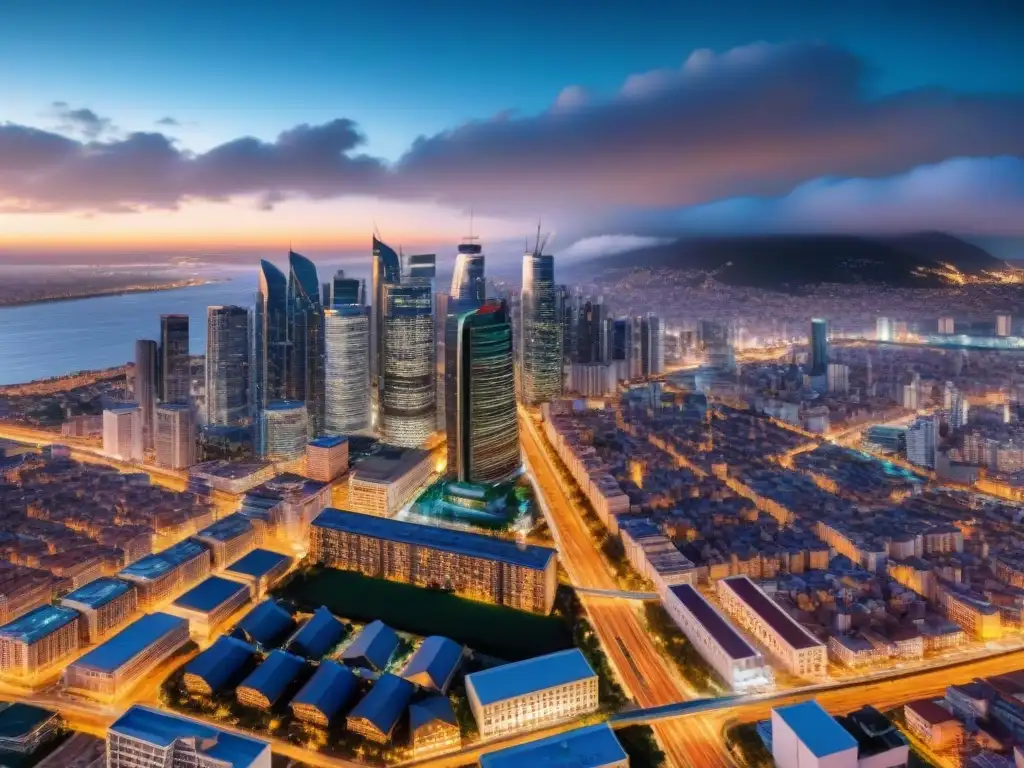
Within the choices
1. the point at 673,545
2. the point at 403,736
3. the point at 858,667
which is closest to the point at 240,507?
the point at 403,736

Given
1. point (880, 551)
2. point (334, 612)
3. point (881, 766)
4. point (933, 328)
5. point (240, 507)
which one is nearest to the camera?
point (881, 766)

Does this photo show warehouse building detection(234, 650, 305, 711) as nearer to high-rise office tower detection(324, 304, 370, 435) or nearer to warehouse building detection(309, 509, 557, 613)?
warehouse building detection(309, 509, 557, 613)

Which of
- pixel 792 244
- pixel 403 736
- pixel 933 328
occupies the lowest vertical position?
pixel 403 736

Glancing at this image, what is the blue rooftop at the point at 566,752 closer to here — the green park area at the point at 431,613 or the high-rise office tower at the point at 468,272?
the green park area at the point at 431,613

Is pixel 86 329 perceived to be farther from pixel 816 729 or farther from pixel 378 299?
pixel 816 729

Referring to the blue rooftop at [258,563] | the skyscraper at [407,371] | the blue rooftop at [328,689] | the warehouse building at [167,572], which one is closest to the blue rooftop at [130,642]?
the warehouse building at [167,572]

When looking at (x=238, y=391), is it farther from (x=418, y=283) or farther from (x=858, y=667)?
(x=858, y=667)

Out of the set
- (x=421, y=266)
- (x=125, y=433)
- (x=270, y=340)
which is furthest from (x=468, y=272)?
(x=125, y=433)
